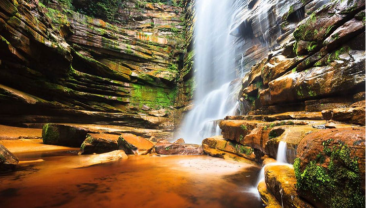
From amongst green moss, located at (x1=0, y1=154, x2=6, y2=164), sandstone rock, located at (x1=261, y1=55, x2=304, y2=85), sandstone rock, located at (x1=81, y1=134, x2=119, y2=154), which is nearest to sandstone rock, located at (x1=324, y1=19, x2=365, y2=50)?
sandstone rock, located at (x1=261, y1=55, x2=304, y2=85)

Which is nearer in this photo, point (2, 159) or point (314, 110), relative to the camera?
point (2, 159)

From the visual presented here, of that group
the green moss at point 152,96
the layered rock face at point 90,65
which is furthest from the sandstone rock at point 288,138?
the green moss at point 152,96

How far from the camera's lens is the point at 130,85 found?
19.1m

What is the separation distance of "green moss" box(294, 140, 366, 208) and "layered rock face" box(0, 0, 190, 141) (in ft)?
48.7

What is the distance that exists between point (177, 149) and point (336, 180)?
7.59 metres

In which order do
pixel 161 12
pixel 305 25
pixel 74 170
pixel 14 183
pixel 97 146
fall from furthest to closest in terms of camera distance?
pixel 161 12 < pixel 97 146 < pixel 305 25 < pixel 74 170 < pixel 14 183

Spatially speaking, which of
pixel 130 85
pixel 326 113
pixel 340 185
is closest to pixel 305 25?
pixel 326 113

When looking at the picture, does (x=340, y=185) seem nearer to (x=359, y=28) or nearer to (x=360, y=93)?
(x=360, y=93)

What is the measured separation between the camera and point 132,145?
8492 mm

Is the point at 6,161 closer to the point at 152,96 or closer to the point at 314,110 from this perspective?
the point at 314,110

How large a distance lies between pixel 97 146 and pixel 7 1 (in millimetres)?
9755

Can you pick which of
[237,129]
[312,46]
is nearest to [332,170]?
[237,129]

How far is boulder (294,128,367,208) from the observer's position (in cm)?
163

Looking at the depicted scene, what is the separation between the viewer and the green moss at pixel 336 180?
1.62m
